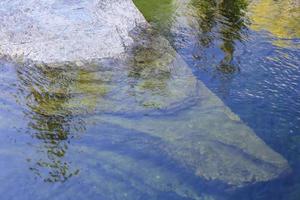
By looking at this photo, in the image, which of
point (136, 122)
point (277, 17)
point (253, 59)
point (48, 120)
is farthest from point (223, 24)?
point (48, 120)

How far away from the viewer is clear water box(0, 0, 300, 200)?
5.70 metres

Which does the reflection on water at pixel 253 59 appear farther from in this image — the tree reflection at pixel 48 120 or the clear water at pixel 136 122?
the tree reflection at pixel 48 120

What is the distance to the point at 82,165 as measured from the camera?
6.05 meters

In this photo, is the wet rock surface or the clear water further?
the wet rock surface

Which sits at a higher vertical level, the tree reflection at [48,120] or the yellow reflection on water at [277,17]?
the yellow reflection on water at [277,17]

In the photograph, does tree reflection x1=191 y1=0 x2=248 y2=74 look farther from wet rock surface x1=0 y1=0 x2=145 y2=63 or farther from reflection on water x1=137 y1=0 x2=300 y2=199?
wet rock surface x1=0 y1=0 x2=145 y2=63

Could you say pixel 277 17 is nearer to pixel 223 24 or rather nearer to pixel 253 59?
pixel 223 24

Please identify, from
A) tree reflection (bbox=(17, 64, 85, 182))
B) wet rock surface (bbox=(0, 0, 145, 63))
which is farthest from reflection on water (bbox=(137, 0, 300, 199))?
tree reflection (bbox=(17, 64, 85, 182))

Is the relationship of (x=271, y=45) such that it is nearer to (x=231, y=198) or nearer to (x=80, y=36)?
A: (x=80, y=36)

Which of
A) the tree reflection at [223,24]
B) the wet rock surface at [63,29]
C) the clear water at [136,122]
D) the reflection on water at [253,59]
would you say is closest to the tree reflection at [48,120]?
the clear water at [136,122]

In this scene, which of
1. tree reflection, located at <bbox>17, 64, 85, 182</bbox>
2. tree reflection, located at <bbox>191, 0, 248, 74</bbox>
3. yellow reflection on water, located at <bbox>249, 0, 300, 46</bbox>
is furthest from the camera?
yellow reflection on water, located at <bbox>249, 0, 300, 46</bbox>

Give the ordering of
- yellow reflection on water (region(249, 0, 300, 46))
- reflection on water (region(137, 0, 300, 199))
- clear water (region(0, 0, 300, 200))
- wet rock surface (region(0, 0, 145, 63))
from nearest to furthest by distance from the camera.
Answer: clear water (region(0, 0, 300, 200))
reflection on water (region(137, 0, 300, 199))
wet rock surface (region(0, 0, 145, 63))
yellow reflection on water (region(249, 0, 300, 46))

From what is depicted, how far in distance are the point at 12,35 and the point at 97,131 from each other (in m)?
3.25

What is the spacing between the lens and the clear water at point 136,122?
5.70 meters
